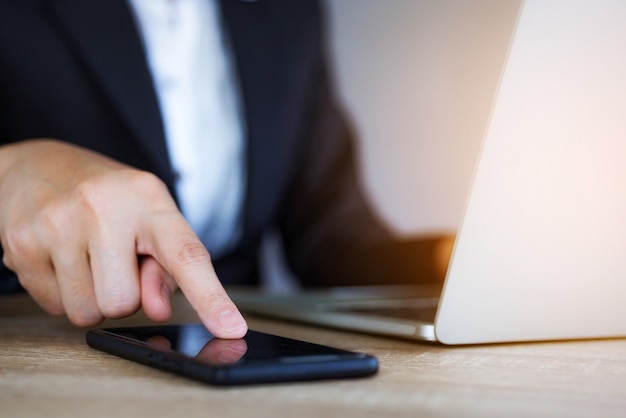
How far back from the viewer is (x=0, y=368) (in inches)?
17.8

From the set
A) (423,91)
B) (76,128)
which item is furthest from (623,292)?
(423,91)

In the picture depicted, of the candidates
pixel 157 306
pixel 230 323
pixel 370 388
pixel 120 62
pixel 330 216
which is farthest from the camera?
pixel 330 216

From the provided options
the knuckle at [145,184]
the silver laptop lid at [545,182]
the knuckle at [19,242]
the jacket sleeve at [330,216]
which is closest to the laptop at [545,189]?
the silver laptop lid at [545,182]

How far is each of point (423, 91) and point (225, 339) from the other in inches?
78.6

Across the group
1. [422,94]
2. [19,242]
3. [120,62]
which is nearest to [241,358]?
[19,242]

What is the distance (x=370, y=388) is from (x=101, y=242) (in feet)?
0.98

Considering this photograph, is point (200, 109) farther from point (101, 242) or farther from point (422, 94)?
point (422, 94)

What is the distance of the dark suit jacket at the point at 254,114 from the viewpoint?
124 cm

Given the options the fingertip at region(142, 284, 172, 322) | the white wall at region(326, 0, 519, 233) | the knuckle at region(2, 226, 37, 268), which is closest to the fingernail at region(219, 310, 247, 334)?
the fingertip at region(142, 284, 172, 322)

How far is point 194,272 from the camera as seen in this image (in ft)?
1.76

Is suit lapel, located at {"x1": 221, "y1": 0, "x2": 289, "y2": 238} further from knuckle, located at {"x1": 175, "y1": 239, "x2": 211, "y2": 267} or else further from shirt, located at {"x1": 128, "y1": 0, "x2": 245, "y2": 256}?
knuckle, located at {"x1": 175, "y1": 239, "x2": 211, "y2": 267}

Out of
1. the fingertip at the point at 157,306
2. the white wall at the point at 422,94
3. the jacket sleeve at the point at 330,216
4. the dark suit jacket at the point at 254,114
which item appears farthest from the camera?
the white wall at the point at 422,94

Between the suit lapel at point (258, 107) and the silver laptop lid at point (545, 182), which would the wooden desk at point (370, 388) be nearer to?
the silver laptop lid at point (545, 182)

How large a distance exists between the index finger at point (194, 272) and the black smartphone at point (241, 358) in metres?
0.01
